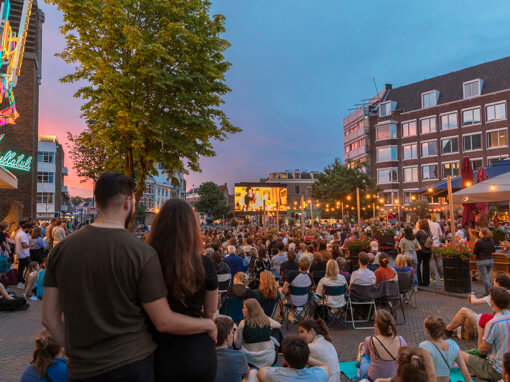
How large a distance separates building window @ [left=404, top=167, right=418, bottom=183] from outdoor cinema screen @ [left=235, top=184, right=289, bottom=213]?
52.6 ft

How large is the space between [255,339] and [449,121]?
150 feet

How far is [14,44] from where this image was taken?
830 inches

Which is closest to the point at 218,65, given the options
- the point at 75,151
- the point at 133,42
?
the point at 133,42

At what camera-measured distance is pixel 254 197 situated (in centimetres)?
4662

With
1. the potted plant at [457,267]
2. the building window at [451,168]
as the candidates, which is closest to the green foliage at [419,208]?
the building window at [451,168]

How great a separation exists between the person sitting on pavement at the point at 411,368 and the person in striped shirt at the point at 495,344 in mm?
1880

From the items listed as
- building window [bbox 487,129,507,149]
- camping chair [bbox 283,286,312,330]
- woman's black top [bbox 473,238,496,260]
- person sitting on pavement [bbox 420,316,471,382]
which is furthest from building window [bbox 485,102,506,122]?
person sitting on pavement [bbox 420,316,471,382]

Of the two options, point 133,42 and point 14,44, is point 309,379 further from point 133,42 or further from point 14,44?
point 14,44

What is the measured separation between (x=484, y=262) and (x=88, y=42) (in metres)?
12.2

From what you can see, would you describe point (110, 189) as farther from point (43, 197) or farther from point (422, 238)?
point (43, 197)

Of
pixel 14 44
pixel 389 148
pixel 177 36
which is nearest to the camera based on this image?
pixel 177 36

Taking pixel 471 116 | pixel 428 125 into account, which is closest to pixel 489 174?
pixel 471 116

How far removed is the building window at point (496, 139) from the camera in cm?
3803

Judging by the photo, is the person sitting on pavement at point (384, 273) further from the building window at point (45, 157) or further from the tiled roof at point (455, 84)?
the building window at point (45, 157)
